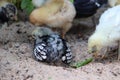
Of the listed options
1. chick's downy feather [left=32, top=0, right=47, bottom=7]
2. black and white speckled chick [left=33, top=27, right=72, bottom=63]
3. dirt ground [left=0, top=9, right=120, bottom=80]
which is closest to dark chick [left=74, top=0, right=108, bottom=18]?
dirt ground [left=0, top=9, right=120, bottom=80]

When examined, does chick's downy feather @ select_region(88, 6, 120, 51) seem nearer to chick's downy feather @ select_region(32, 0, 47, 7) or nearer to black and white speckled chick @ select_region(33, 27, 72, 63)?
black and white speckled chick @ select_region(33, 27, 72, 63)

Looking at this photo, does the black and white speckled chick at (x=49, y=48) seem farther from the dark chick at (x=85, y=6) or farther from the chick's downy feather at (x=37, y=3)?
the dark chick at (x=85, y=6)

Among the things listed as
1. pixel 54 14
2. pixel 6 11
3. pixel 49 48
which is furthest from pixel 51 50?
pixel 6 11

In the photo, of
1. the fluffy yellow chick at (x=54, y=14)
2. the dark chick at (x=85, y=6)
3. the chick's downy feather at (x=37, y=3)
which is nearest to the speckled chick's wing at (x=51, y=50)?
the fluffy yellow chick at (x=54, y=14)

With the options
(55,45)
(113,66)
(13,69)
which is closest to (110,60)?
(113,66)

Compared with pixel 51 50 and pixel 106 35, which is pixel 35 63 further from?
pixel 106 35
